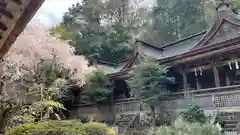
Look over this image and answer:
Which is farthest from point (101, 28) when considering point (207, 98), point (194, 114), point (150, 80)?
point (194, 114)

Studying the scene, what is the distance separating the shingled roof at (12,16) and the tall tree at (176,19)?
3571cm

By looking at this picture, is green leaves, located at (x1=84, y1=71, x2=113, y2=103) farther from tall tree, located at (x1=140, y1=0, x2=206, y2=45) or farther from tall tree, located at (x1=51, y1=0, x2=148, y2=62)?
tall tree, located at (x1=140, y1=0, x2=206, y2=45)

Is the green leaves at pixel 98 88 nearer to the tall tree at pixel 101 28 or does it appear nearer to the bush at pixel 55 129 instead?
the bush at pixel 55 129

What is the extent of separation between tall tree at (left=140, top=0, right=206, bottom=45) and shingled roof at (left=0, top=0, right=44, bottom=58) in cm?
3571

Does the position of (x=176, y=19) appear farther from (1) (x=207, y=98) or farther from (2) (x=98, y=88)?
(1) (x=207, y=98)

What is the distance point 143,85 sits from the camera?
13227 mm

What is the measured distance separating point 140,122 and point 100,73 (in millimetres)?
5072

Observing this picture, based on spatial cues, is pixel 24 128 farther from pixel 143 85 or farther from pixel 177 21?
pixel 177 21

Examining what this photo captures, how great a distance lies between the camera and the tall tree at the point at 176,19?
3594cm

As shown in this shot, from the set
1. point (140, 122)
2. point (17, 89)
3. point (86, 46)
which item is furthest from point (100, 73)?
point (86, 46)

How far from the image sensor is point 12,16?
4.96 ft

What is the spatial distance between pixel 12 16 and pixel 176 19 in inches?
1523

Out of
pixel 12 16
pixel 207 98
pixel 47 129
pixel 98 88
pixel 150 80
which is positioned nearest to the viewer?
pixel 12 16

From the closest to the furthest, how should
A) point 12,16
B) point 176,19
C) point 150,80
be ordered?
point 12,16 < point 150,80 < point 176,19
